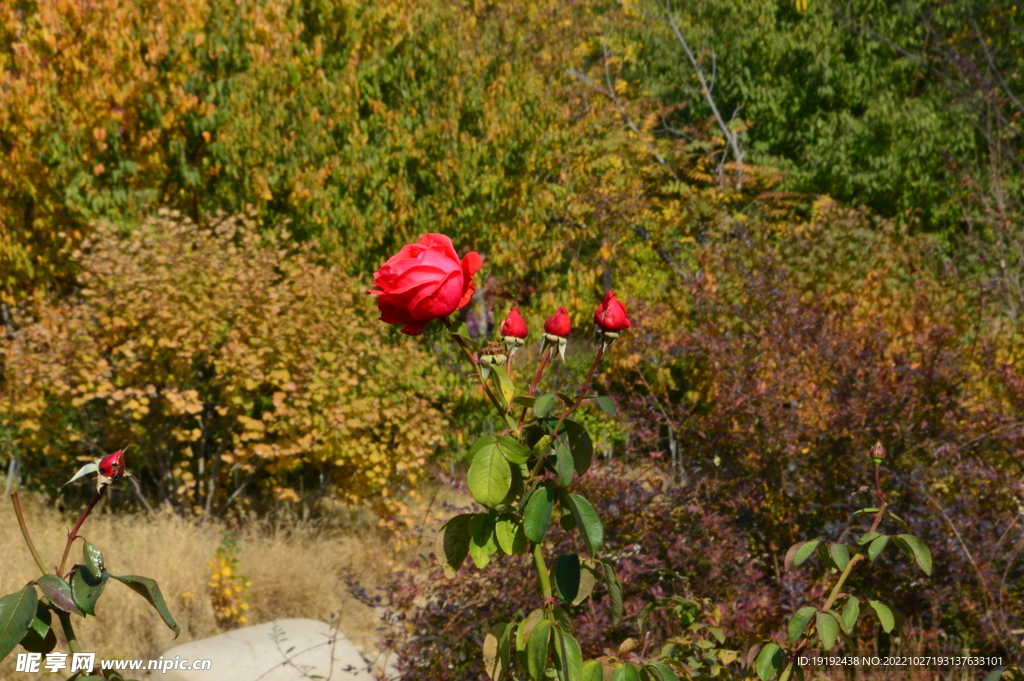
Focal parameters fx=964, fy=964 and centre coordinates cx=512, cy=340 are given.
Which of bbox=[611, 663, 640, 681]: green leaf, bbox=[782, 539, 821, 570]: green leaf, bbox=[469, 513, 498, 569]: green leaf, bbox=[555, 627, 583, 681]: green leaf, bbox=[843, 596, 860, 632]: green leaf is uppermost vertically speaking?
bbox=[469, 513, 498, 569]: green leaf

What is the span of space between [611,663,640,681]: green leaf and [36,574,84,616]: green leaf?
2.60ft

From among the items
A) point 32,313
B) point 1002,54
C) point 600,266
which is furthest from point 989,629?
point 1002,54

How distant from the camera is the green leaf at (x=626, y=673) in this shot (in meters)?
1.50

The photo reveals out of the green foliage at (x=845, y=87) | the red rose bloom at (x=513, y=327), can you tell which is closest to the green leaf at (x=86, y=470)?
the red rose bloom at (x=513, y=327)

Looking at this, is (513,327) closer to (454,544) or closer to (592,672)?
(454,544)

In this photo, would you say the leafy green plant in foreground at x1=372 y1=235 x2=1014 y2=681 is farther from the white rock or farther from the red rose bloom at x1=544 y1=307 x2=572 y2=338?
the white rock

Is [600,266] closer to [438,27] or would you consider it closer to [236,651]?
[438,27]

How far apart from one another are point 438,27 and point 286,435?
362 centimetres

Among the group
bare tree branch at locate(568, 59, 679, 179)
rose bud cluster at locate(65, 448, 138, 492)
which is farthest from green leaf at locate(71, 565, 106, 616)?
bare tree branch at locate(568, 59, 679, 179)

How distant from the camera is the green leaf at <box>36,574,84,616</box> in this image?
1281mm

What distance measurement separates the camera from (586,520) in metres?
1.44

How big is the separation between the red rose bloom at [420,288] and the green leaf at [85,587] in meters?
0.54

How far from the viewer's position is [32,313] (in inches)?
287

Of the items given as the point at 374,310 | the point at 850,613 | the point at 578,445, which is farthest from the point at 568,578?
the point at 374,310
